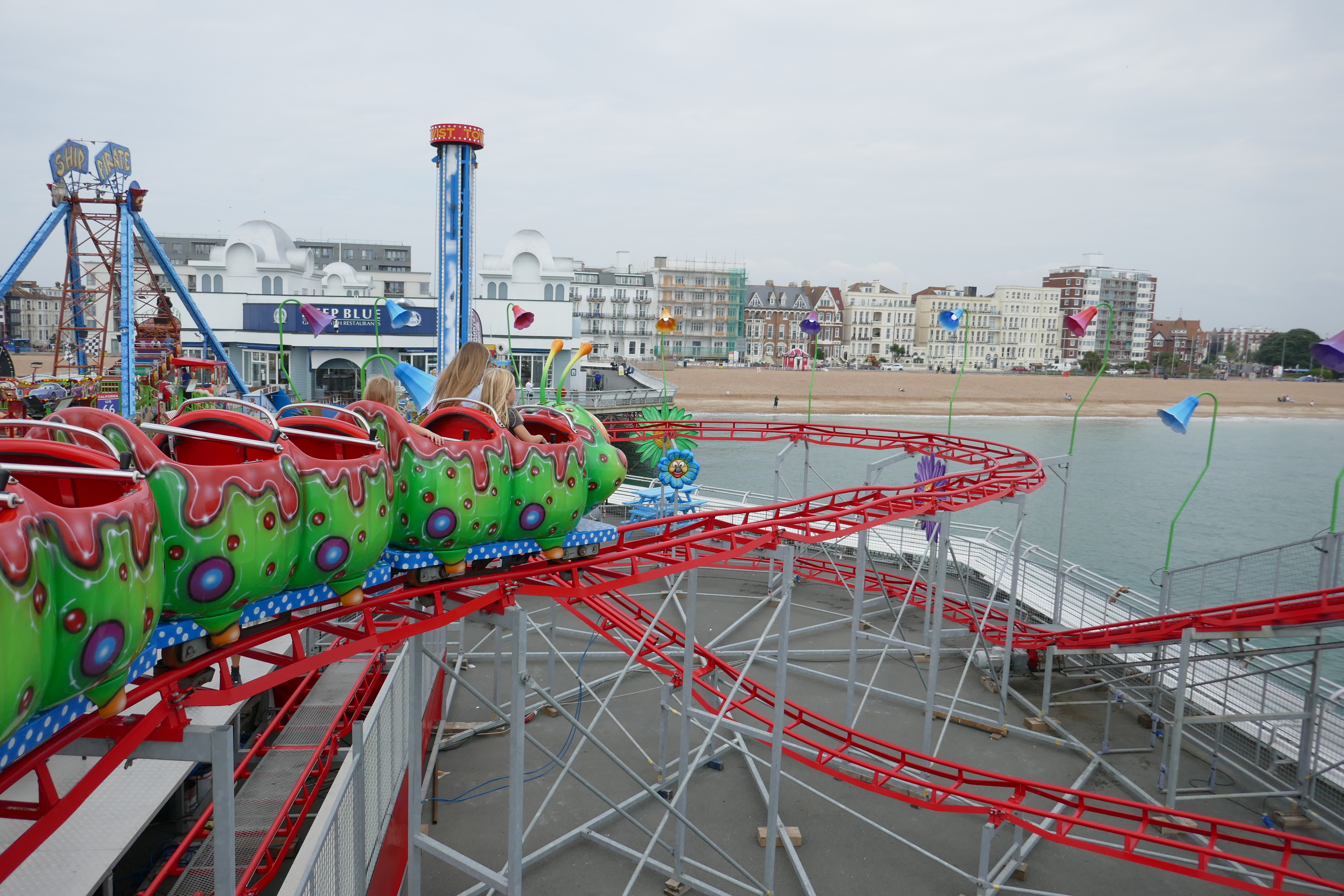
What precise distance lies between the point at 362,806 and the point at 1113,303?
126 m

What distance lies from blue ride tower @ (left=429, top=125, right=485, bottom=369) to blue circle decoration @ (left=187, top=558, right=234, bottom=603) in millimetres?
19023

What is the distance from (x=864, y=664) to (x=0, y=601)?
1303 centimetres

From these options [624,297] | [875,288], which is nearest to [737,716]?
[624,297]

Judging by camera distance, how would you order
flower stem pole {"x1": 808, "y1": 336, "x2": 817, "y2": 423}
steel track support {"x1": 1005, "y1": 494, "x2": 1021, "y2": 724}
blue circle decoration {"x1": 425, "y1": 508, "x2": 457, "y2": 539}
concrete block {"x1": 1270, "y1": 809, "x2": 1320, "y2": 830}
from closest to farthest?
blue circle decoration {"x1": 425, "y1": 508, "x2": 457, "y2": 539} → concrete block {"x1": 1270, "y1": 809, "x2": 1320, "y2": 830} → steel track support {"x1": 1005, "y1": 494, "x2": 1021, "y2": 724} → flower stem pole {"x1": 808, "y1": 336, "x2": 817, "y2": 423}

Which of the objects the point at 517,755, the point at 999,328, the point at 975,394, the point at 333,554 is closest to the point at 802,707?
the point at 517,755

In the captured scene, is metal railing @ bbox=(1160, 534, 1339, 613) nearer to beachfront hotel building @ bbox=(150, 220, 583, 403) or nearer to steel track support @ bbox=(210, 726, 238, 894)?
steel track support @ bbox=(210, 726, 238, 894)

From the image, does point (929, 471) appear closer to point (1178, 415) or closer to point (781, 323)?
point (1178, 415)

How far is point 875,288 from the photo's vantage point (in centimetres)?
10762

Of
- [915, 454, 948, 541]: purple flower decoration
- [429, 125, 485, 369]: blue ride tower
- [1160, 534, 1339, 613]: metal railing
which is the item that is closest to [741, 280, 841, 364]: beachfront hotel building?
[1160, 534, 1339, 613]: metal railing

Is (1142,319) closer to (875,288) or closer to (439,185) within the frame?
(875,288)

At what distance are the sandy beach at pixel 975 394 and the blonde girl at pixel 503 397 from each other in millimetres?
51639

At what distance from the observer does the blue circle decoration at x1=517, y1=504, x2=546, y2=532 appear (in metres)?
7.17

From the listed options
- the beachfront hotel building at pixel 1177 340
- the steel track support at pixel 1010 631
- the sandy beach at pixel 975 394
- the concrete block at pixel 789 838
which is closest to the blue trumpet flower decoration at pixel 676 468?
the steel track support at pixel 1010 631

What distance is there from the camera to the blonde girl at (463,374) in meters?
7.48
